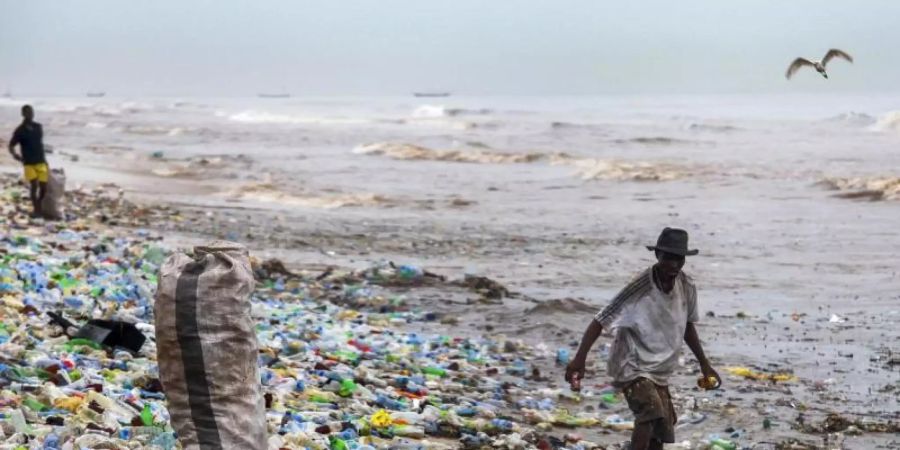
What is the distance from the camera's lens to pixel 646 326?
5.82 metres

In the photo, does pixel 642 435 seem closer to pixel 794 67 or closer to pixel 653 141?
pixel 794 67

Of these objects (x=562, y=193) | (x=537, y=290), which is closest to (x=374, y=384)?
(x=537, y=290)

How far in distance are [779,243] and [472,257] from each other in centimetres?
479

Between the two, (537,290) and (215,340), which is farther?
(537,290)

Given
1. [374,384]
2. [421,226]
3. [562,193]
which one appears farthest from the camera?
[562,193]

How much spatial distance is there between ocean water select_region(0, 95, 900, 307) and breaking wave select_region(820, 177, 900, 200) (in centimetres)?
7

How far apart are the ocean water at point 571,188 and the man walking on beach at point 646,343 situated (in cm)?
737

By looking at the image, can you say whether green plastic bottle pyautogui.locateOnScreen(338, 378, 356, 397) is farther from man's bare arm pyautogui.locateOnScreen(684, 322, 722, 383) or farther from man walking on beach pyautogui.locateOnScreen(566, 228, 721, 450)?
man's bare arm pyautogui.locateOnScreen(684, 322, 722, 383)

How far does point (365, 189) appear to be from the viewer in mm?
27344

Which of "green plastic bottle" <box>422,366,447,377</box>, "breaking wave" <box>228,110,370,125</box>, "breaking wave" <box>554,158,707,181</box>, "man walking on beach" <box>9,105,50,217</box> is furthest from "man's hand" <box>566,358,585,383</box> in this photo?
"breaking wave" <box>228,110,370,125</box>

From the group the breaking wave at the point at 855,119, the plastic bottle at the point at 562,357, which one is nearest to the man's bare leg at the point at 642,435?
the plastic bottle at the point at 562,357

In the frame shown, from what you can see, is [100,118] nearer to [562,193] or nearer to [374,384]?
[562,193]

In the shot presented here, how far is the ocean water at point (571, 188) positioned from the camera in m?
15.6

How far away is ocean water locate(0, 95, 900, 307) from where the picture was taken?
15.6 meters
